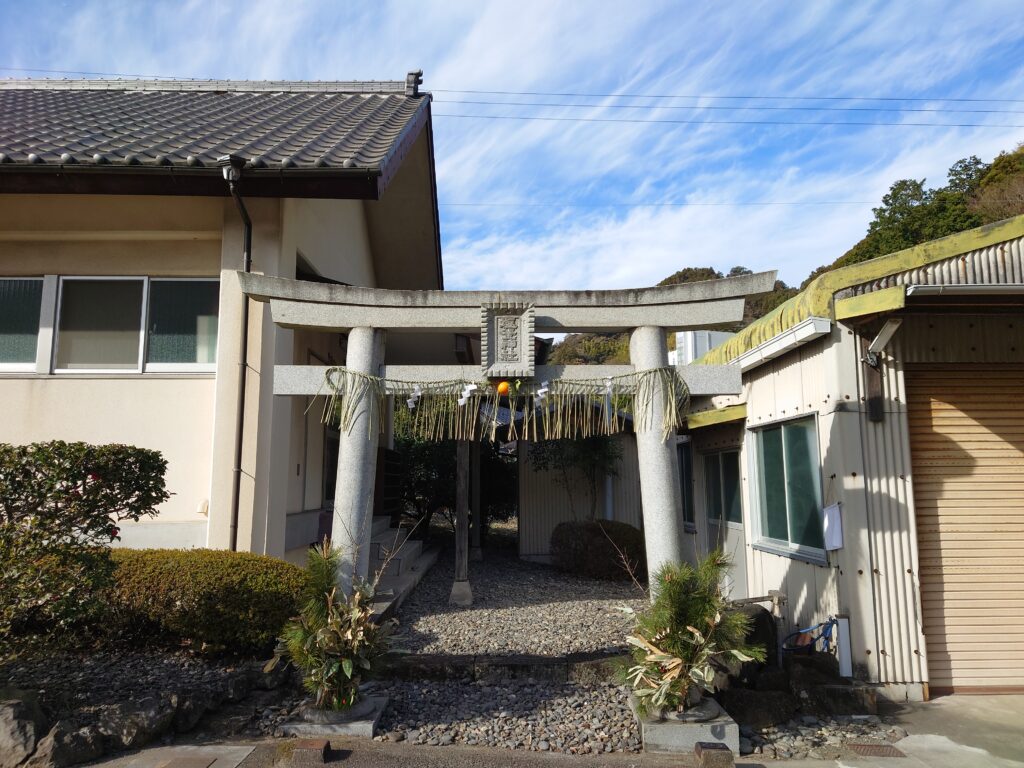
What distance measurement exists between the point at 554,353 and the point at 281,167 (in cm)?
3211

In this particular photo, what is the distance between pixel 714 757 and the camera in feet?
13.5

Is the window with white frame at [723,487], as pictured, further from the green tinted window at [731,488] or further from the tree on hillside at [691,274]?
the tree on hillside at [691,274]

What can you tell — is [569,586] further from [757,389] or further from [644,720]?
[644,720]

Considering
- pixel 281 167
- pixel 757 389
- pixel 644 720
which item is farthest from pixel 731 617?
pixel 281 167

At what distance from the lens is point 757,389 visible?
7.96 metres

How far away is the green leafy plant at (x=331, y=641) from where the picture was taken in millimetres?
4508

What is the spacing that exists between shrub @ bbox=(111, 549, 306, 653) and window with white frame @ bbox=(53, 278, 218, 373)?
2.37m

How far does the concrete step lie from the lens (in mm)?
7262

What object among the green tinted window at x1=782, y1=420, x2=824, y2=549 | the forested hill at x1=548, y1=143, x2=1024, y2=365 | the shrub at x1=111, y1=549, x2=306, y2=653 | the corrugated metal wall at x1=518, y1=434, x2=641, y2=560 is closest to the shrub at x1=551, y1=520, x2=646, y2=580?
the corrugated metal wall at x1=518, y1=434, x2=641, y2=560

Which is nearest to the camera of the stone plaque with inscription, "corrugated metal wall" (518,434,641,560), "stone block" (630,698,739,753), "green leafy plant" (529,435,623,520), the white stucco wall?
"stone block" (630,698,739,753)

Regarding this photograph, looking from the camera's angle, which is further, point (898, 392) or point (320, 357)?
point (320, 357)

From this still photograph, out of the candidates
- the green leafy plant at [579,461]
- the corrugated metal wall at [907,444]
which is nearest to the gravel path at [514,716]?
the corrugated metal wall at [907,444]

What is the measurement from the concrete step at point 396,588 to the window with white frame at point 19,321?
4.35 m

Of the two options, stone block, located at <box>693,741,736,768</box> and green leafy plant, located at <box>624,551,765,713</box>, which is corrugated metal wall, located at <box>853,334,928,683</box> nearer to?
green leafy plant, located at <box>624,551,765,713</box>
